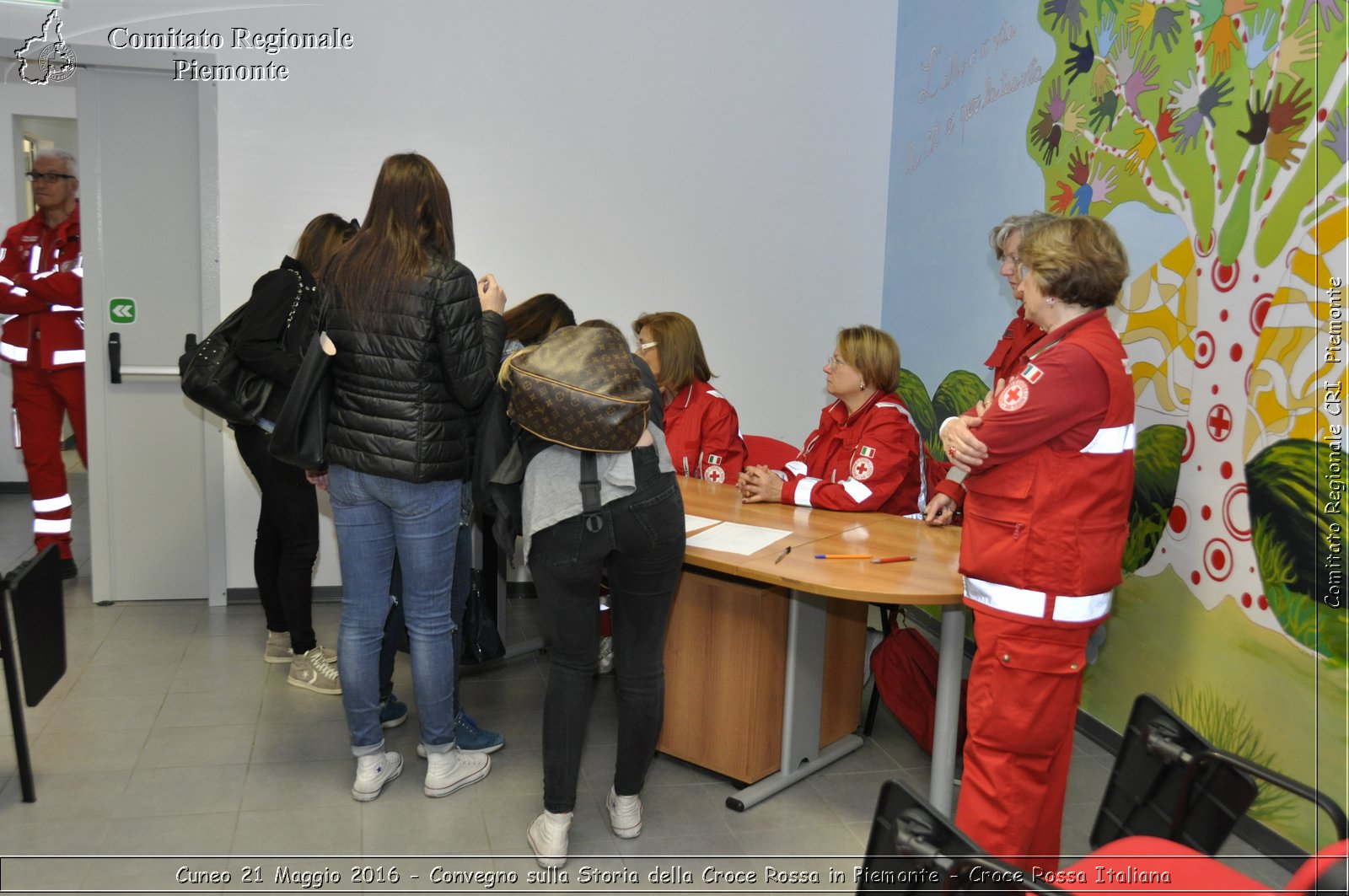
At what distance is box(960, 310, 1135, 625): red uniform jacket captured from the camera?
2125 mm

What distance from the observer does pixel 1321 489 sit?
2.43 meters

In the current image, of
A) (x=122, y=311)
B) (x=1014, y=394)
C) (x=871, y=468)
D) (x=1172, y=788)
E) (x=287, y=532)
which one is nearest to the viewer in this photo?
(x=1172, y=788)

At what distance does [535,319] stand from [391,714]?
1361 millimetres

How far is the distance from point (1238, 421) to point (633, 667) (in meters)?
1.75

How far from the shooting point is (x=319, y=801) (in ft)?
9.18

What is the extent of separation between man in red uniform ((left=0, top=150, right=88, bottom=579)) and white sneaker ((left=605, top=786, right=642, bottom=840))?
11.2 ft

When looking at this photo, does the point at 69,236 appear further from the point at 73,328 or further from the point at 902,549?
the point at 902,549

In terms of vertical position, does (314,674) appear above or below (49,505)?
below

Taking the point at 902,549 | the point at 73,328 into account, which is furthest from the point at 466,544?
the point at 73,328

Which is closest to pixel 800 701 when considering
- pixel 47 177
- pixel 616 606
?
pixel 616 606

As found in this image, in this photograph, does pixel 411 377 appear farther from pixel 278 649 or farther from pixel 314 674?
pixel 278 649

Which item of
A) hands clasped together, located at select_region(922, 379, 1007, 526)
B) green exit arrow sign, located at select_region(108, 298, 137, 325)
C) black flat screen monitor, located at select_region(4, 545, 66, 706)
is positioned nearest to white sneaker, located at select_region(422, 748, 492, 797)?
black flat screen monitor, located at select_region(4, 545, 66, 706)

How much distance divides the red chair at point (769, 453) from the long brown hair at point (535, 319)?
3.41 feet

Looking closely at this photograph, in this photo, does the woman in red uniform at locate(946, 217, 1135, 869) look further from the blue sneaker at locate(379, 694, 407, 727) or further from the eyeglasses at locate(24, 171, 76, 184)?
the eyeglasses at locate(24, 171, 76, 184)
